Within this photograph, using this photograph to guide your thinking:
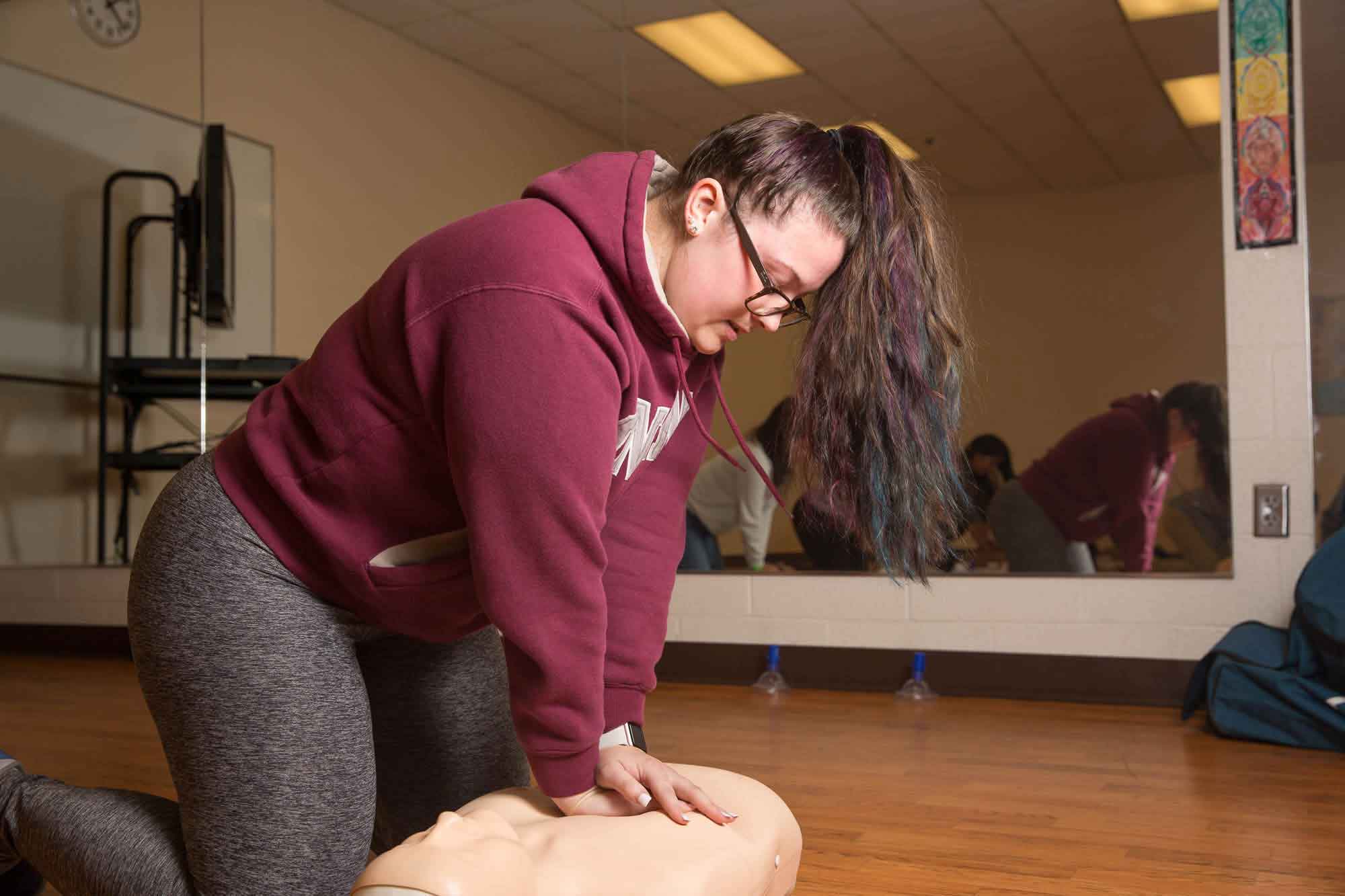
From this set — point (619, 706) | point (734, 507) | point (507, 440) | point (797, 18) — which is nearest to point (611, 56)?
point (797, 18)

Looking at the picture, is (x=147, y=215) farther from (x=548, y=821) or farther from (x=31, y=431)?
(x=548, y=821)

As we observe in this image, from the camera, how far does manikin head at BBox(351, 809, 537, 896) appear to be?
84cm

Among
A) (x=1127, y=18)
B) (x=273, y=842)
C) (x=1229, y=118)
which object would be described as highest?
(x=1127, y=18)

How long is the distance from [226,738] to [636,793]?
1.28 ft

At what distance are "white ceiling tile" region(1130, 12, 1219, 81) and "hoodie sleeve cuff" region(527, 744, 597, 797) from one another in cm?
288

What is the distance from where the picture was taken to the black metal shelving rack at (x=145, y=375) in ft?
13.2

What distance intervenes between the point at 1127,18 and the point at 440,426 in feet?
9.48

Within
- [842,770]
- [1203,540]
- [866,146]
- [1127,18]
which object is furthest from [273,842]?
[1127,18]

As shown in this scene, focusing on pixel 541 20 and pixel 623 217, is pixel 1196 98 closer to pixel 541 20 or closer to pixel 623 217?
pixel 541 20

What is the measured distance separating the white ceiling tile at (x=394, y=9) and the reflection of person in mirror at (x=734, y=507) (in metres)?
2.09

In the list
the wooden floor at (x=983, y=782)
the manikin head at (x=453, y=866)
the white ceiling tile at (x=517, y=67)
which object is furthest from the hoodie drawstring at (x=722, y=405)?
the white ceiling tile at (x=517, y=67)

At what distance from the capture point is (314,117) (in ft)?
15.3

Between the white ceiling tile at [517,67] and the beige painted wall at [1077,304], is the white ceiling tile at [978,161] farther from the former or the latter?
the white ceiling tile at [517,67]

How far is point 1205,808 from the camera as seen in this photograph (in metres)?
1.96
